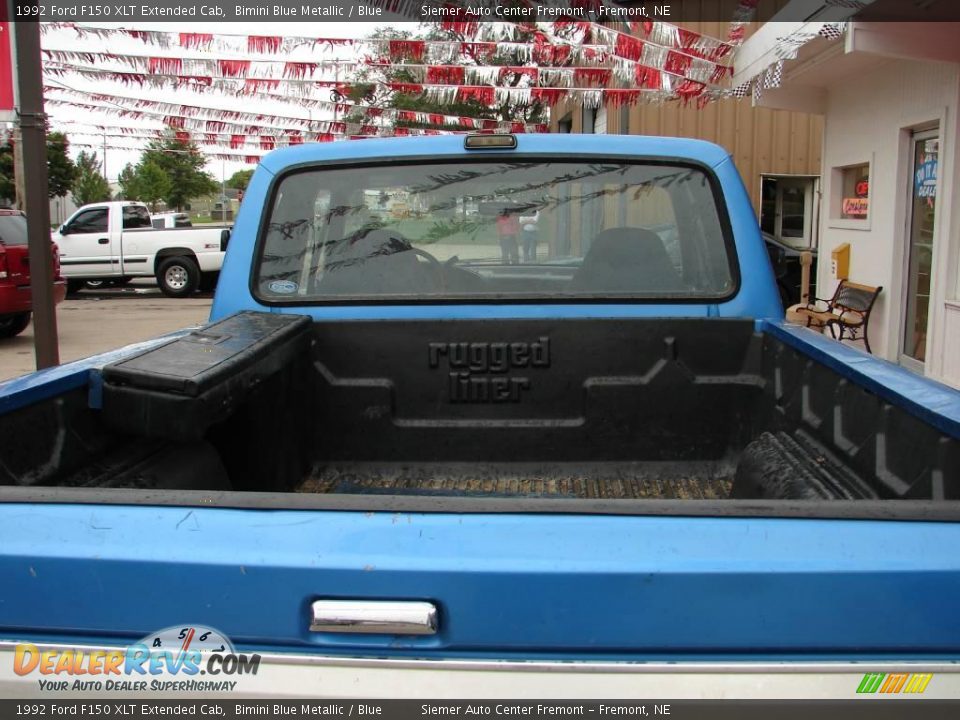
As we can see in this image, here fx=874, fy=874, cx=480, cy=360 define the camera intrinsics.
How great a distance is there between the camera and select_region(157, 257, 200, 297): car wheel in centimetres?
1852

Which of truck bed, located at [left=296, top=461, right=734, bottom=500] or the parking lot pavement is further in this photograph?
the parking lot pavement

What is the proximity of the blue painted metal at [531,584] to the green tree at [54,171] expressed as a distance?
38.7 meters

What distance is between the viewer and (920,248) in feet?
28.9

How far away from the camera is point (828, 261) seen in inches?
433

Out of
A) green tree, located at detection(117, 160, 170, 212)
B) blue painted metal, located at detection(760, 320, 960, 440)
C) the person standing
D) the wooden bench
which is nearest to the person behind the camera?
blue painted metal, located at detection(760, 320, 960, 440)

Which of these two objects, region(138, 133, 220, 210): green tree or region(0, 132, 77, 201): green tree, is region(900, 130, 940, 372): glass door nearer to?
region(0, 132, 77, 201): green tree

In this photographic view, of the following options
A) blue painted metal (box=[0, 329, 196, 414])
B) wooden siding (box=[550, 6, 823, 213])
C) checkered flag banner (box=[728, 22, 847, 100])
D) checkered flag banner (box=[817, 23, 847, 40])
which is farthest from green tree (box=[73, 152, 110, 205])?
blue painted metal (box=[0, 329, 196, 414])

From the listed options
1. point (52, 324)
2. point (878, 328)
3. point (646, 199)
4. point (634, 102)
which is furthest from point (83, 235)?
point (646, 199)

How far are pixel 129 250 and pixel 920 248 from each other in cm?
1552

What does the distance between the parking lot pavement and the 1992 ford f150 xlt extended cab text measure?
669 cm

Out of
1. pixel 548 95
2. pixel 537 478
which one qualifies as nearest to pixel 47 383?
pixel 537 478

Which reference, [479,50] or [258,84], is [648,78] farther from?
[258,84]

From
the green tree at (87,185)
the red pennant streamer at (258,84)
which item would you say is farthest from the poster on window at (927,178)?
the green tree at (87,185)

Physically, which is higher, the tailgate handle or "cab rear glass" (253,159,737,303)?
"cab rear glass" (253,159,737,303)
